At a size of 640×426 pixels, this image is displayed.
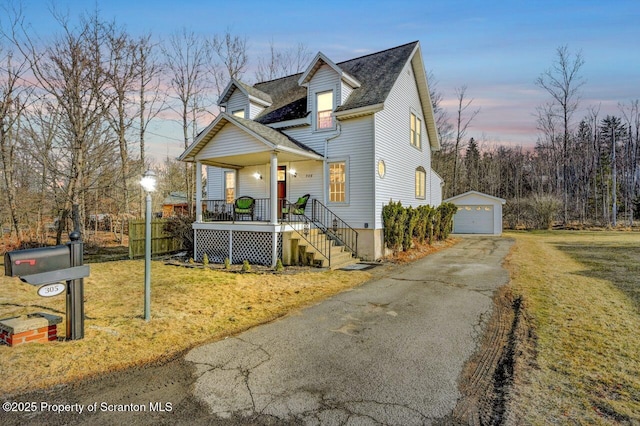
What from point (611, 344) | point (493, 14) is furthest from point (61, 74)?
point (611, 344)

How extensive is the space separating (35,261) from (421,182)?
16.4 meters

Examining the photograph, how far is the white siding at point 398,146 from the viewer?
12.3 m

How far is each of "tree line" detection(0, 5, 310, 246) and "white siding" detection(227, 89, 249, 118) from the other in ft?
16.4

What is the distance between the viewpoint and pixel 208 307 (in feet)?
20.3

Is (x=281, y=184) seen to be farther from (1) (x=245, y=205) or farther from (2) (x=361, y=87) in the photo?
(2) (x=361, y=87)

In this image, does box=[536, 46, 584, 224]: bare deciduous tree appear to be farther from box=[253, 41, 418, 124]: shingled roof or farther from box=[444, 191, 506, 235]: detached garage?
box=[253, 41, 418, 124]: shingled roof

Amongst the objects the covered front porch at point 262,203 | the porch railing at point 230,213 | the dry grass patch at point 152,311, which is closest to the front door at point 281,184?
the covered front porch at point 262,203

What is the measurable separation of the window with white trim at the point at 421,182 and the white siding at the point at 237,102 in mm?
9413

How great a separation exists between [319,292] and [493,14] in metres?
11.0

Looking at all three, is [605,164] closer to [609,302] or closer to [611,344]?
[609,302]

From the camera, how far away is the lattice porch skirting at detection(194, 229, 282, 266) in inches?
420

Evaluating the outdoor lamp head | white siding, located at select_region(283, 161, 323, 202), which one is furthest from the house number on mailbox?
white siding, located at select_region(283, 161, 323, 202)

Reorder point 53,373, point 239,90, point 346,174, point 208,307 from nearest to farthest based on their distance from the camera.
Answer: point 53,373 → point 208,307 → point 346,174 → point 239,90

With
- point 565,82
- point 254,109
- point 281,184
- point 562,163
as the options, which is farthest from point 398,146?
point 562,163
